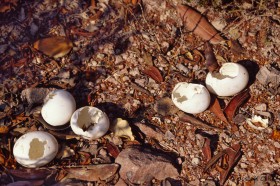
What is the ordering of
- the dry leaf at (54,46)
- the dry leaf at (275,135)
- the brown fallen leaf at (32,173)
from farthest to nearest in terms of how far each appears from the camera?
the dry leaf at (54,46) → the dry leaf at (275,135) → the brown fallen leaf at (32,173)

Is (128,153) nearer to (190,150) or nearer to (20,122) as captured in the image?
(190,150)

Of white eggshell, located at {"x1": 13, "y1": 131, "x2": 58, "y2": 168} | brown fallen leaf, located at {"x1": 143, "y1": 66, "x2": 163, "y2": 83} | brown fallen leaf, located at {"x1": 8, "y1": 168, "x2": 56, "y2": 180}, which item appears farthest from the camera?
brown fallen leaf, located at {"x1": 143, "y1": 66, "x2": 163, "y2": 83}

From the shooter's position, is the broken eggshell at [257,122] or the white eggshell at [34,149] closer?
the white eggshell at [34,149]

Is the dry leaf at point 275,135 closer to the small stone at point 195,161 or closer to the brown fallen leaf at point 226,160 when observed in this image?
the brown fallen leaf at point 226,160

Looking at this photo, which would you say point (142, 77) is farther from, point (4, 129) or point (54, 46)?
point (4, 129)

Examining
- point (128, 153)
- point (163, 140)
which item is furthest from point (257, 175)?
point (128, 153)

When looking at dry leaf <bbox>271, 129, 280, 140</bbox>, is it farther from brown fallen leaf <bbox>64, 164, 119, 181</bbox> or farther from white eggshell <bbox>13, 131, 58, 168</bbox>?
white eggshell <bbox>13, 131, 58, 168</bbox>

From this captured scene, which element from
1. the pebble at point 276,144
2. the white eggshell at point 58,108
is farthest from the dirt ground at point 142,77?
the white eggshell at point 58,108

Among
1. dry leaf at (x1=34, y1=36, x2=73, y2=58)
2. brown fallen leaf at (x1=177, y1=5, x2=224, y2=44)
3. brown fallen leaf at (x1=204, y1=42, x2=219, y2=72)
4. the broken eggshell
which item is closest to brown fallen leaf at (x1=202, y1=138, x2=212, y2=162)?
the broken eggshell
